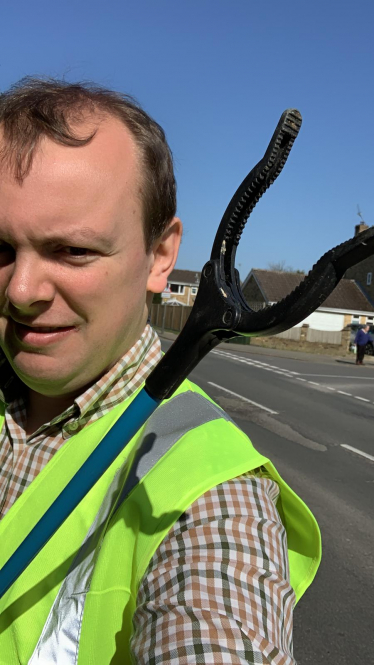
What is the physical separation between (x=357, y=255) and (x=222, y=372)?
1635cm

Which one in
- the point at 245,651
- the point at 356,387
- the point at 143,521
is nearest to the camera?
the point at 245,651

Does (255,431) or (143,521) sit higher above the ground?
(143,521)

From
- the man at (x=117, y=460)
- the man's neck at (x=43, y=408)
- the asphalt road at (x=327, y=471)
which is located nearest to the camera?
the man at (x=117, y=460)

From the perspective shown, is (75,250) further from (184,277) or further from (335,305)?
(184,277)

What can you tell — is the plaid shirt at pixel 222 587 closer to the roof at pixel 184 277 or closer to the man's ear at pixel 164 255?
the man's ear at pixel 164 255

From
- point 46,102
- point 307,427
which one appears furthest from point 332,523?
point 46,102

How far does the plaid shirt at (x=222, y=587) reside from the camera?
839 millimetres

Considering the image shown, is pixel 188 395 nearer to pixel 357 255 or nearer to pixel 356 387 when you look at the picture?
pixel 357 255

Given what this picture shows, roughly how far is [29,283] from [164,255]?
1.30 feet

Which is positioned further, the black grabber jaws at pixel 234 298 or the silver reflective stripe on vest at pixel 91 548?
the silver reflective stripe on vest at pixel 91 548

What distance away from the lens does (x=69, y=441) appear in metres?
1.33

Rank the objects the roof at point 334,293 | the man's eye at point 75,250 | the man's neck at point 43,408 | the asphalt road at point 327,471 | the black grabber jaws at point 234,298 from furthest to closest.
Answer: the roof at point 334,293 → the asphalt road at point 327,471 → the man's neck at point 43,408 → the man's eye at point 75,250 → the black grabber jaws at point 234,298

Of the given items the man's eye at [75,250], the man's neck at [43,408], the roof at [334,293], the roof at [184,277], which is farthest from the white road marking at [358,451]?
the roof at [184,277]

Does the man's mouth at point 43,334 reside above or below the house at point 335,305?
below
